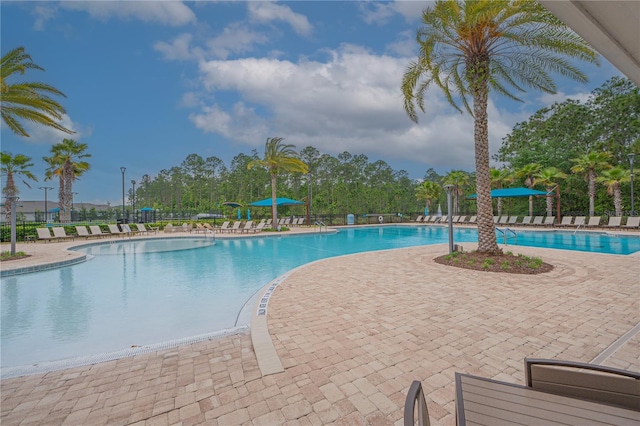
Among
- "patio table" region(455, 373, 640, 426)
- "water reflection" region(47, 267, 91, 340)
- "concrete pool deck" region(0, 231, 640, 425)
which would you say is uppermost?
"patio table" region(455, 373, 640, 426)

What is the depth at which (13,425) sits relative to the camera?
2.06m

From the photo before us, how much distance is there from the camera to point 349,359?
282cm

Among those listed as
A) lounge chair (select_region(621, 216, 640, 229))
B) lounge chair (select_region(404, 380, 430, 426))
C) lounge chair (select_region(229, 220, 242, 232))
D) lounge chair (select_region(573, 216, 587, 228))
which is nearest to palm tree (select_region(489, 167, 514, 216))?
lounge chair (select_region(573, 216, 587, 228))

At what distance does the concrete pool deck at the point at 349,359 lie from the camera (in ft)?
7.06

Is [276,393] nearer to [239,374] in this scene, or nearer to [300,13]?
[239,374]

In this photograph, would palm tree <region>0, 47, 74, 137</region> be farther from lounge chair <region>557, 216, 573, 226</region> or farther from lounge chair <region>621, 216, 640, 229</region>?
lounge chair <region>621, 216, 640, 229</region>

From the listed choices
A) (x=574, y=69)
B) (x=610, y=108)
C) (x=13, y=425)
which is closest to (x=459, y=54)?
(x=574, y=69)

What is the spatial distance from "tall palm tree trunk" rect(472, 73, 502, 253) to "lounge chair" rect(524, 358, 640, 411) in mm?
6646

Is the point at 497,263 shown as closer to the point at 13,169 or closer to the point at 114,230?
the point at 114,230

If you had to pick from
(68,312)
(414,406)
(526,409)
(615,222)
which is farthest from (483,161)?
(615,222)

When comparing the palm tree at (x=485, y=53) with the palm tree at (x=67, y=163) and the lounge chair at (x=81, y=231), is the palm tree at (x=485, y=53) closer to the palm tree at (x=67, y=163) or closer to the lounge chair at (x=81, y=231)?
the lounge chair at (x=81, y=231)

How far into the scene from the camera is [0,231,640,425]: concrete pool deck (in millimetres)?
2152

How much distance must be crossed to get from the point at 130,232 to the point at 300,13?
48.2 ft

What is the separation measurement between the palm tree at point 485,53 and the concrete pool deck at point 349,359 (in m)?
3.74
